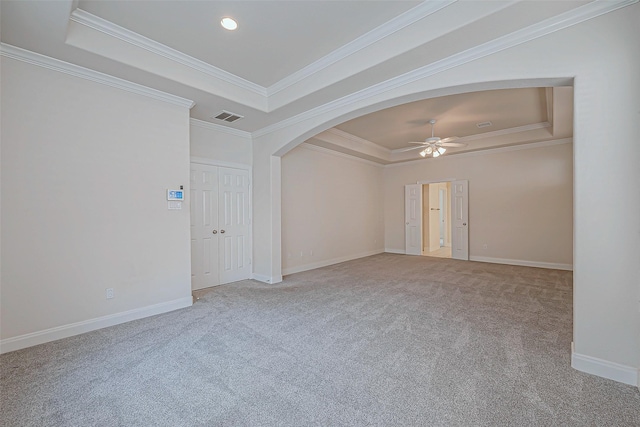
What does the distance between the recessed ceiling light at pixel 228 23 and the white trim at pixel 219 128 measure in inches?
84.8

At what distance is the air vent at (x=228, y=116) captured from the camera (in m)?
4.29

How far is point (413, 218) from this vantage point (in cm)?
829

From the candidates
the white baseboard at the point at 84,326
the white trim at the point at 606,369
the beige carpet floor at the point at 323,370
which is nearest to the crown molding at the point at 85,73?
the white baseboard at the point at 84,326

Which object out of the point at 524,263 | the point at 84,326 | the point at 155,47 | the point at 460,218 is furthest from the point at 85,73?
the point at 524,263

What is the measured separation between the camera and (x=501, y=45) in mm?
2504

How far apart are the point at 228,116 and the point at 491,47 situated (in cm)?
364

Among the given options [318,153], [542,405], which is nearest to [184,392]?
[542,405]

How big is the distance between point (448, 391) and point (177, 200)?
3772 mm

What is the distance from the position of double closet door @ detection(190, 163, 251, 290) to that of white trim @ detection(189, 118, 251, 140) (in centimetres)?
68

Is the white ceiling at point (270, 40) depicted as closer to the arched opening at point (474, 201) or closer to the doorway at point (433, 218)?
the arched opening at point (474, 201)

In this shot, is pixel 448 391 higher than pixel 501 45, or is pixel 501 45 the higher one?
pixel 501 45

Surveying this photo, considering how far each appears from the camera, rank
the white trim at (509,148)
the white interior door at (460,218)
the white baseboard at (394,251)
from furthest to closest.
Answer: the white baseboard at (394,251)
the white interior door at (460,218)
the white trim at (509,148)

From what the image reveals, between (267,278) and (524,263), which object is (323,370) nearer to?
(267,278)

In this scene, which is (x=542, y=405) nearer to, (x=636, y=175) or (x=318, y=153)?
(x=636, y=175)
